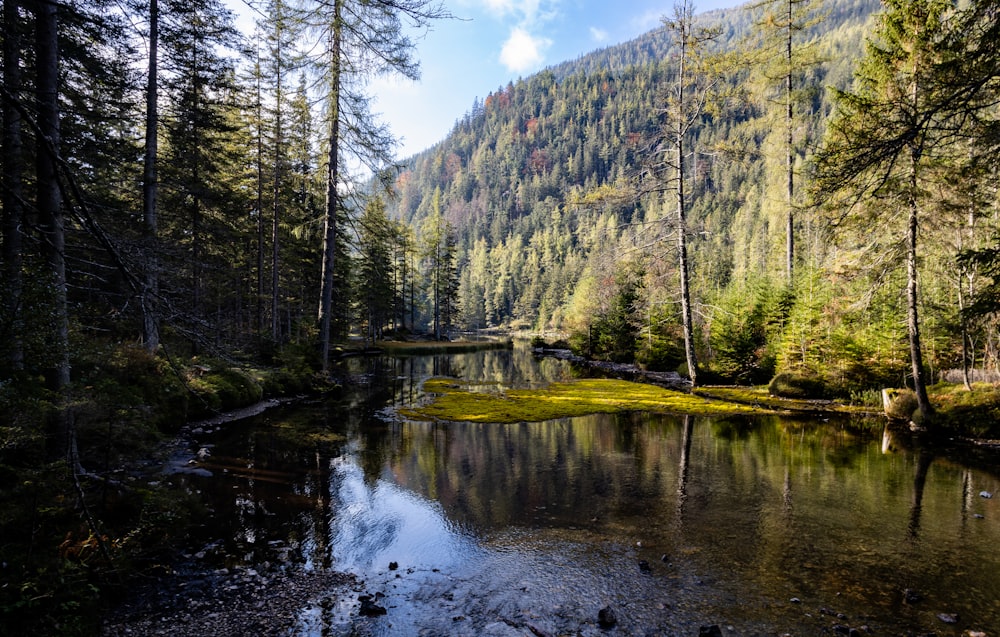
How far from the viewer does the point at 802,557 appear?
6.32 m

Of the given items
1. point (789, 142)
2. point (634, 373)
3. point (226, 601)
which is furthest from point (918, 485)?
point (789, 142)

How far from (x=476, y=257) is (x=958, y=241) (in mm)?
126003

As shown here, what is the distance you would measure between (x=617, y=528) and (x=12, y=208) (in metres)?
8.70

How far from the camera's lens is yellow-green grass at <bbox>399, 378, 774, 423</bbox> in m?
16.0

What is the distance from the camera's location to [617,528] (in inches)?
286

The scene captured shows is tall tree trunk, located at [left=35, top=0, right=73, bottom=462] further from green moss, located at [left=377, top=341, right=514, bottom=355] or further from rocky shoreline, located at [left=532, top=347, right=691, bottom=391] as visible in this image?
green moss, located at [left=377, top=341, right=514, bottom=355]

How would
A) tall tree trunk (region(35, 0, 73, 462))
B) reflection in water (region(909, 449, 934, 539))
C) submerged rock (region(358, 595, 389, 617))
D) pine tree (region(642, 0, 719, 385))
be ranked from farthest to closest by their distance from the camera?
pine tree (region(642, 0, 719, 385)), reflection in water (region(909, 449, 934, 539)), tall tree trunk (region(35, 0, 73, 462)), submerged rock (region(358, 595, 389, 617))

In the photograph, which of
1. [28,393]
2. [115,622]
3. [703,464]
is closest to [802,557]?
[703,464]

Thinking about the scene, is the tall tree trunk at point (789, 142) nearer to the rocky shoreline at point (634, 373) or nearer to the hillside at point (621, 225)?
the hillside at point (621, 225)

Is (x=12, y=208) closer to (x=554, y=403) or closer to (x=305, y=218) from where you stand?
(x=554, y=403)

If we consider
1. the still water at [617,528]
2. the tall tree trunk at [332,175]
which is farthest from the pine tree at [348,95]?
the still water at [617,528]

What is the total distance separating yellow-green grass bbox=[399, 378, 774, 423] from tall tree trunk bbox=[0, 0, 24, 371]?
10890 millimetres

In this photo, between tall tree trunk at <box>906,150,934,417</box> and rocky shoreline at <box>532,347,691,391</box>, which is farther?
rocky shoreline at <box>532,347,691,391</box>

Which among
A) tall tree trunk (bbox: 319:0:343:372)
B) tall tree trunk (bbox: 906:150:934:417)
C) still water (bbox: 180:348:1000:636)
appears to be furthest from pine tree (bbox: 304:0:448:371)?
tall tree trunk (bbox: 906:150:934:417)
